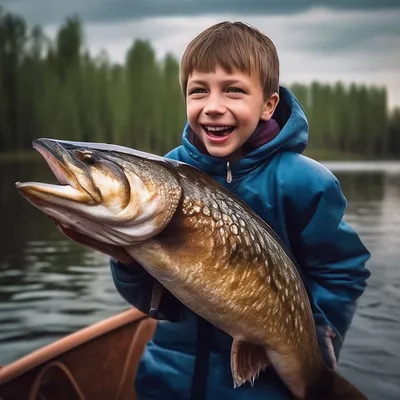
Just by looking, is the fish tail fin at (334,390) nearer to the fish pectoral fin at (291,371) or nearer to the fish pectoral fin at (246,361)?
the fish pectoral fin at (291,371)

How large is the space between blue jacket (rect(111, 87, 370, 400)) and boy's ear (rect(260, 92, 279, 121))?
0.24 ft

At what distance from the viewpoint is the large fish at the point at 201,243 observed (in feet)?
5.85

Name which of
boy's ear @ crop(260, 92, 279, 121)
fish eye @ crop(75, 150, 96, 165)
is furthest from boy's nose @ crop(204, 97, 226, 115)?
fish eye @ crop(75, 150, 96, 165)

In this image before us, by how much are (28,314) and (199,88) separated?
598cm

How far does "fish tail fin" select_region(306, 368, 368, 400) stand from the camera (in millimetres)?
2340

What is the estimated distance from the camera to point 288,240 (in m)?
2.37

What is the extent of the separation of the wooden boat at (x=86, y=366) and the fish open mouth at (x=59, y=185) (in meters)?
2.03

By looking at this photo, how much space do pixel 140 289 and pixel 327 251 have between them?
2.35 ft

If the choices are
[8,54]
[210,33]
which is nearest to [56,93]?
[8,54]

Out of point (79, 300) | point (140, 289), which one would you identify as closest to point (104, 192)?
point (140, 289)

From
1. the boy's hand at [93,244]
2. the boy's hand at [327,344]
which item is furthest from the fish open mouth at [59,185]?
the boy's hand at [327,344]

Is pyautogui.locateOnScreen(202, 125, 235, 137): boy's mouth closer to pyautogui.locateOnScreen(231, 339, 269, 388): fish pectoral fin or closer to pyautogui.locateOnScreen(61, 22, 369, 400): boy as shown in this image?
pyautogui.locateOnScreen(61, 22, 369, 400): boy

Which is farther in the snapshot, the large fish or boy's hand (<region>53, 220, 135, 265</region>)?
boy's hand (<region>53, 220, 135, 265</region>)

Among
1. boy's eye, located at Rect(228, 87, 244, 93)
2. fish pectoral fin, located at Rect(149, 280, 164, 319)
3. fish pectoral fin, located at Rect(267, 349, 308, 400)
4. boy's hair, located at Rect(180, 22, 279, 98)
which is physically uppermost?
boy's hair, located at Rect(180, 22, 279, 98)
